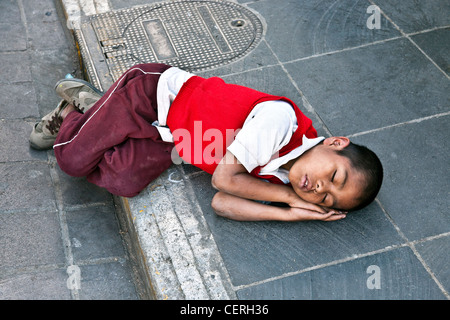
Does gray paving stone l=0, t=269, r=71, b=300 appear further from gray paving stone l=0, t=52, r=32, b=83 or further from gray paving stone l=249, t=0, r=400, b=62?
gray paving stone l=249, t=0, r=400, b=62

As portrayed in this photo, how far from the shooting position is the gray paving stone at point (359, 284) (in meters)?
2.42

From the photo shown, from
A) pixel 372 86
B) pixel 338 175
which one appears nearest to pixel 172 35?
pixel 372 86

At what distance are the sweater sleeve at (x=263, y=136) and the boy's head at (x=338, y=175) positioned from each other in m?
0.16

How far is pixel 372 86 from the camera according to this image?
351 cm

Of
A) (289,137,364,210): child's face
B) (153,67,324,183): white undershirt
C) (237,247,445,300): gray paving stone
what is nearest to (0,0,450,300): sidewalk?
(237,247,445,300): gray paving stone

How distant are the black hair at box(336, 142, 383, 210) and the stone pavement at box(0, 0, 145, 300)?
1.25 m

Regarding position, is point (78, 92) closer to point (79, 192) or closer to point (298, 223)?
point (79, 192)

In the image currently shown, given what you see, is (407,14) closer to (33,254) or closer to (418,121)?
(418,121)

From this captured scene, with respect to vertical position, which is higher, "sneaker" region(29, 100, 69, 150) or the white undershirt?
the white undershirt

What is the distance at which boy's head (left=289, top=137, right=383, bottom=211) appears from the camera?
2.44 meters

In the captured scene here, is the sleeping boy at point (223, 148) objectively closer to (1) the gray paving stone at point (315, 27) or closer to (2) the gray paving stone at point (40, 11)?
(1) the gray paving stone at point (315, 27)

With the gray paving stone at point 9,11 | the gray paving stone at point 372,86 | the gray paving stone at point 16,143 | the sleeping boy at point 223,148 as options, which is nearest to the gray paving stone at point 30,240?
the sleeping boy at point 223,148

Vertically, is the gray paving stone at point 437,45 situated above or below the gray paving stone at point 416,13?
below

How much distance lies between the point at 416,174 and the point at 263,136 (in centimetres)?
103
